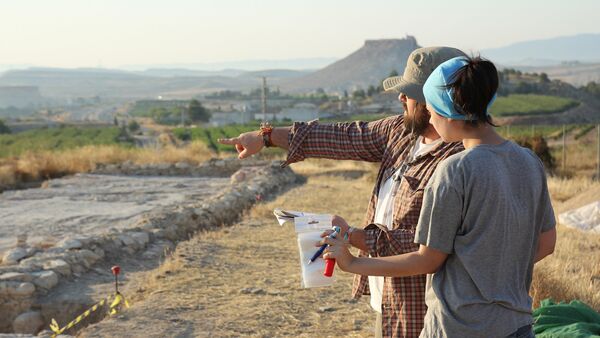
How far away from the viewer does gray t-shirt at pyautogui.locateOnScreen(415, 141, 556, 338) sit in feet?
7.58

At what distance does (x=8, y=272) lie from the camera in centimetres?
784

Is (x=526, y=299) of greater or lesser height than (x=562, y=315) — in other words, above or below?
above

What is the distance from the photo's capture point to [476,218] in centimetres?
233

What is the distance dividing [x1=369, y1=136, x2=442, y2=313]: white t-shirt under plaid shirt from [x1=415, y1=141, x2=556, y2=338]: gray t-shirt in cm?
51

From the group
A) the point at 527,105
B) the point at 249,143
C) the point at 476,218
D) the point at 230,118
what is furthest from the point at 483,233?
the point at 230,118

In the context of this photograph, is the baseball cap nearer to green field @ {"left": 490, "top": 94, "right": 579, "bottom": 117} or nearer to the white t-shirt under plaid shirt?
the white t-shirt under plaid shirt

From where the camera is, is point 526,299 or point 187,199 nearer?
point 526,299

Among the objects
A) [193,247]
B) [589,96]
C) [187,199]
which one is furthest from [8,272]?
[589,96]

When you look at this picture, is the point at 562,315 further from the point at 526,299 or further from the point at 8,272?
the point at 8,272

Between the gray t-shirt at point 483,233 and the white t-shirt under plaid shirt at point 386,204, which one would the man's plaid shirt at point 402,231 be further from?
→ the gray t-shirt at point 483,233

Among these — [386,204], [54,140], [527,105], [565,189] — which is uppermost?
[386,204]

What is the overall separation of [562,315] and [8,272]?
5.47 meters

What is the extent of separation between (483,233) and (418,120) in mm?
669

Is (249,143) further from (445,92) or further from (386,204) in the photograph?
(445,92)
